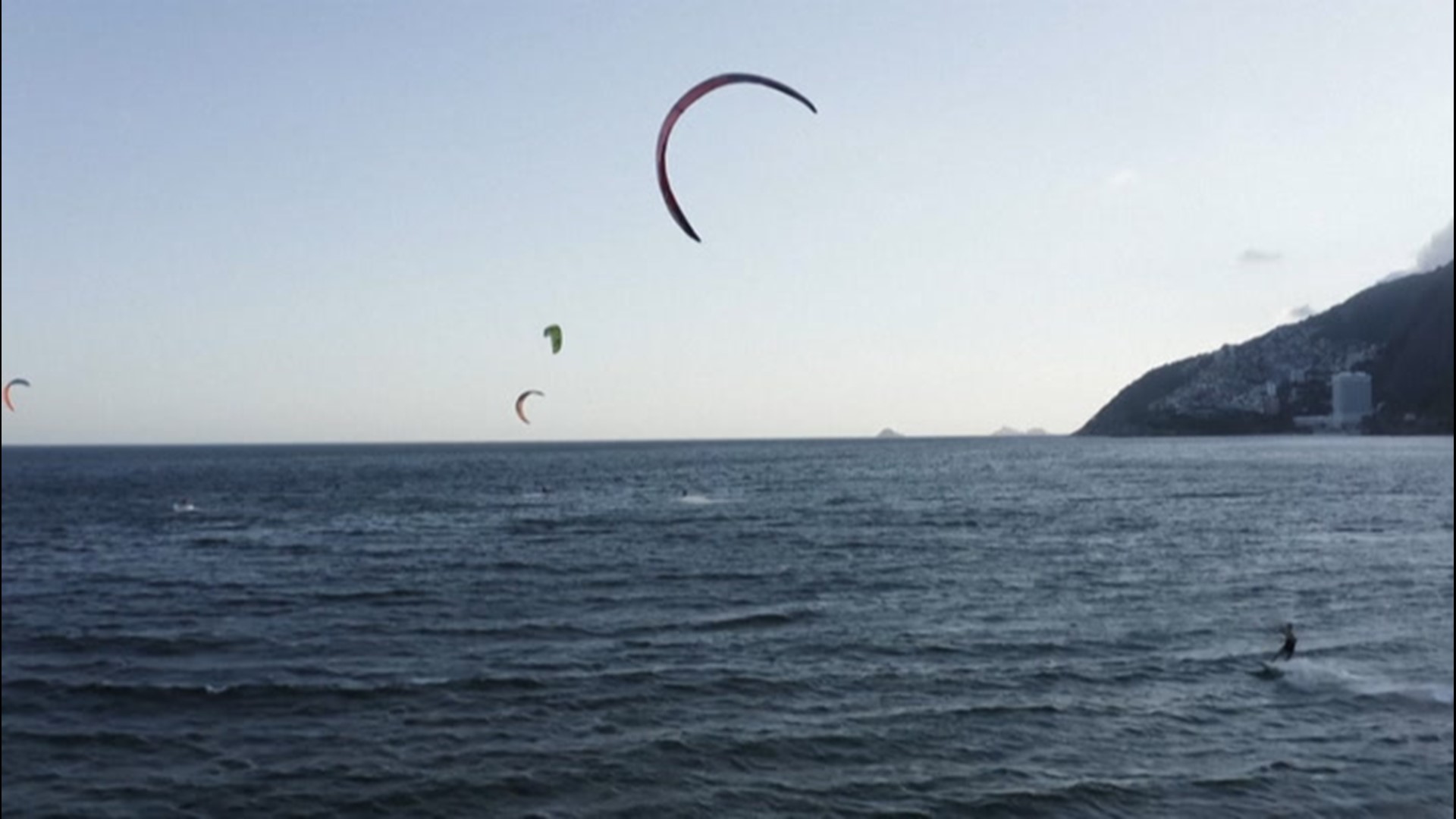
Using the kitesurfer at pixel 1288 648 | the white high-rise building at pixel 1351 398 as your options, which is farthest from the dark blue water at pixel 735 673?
the white high-rise building at pixel 1351 398

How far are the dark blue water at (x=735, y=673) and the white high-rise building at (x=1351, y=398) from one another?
5982 mm

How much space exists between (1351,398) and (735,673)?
561 inches

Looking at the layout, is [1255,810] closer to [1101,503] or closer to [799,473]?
[1101,503]

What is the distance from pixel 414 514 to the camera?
73.8 m

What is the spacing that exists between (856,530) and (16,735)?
43672 mm

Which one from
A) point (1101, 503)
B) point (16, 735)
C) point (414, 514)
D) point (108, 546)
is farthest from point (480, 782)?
point (1101, 503)

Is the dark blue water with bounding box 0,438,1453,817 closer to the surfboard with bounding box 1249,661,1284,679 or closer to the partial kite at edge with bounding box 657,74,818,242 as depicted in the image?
the surfboard with bounding box 1249,661,1284,679

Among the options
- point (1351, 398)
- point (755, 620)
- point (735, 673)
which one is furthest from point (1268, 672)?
point (755, 620)

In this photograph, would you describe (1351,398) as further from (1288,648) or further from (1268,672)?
(1288,648)

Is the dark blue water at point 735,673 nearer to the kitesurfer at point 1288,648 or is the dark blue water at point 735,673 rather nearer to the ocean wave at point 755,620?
the ocean wave at point 755,620

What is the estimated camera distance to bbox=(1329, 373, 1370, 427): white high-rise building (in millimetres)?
13148

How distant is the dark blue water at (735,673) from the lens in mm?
16688

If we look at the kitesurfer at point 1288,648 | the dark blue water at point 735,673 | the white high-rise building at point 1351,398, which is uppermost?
the white high-rise building at point 1351,398

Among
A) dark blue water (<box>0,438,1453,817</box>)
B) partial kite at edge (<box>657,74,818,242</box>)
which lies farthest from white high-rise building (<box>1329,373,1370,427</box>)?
partial kite at edge (<box>657,74,818,242</box>)
